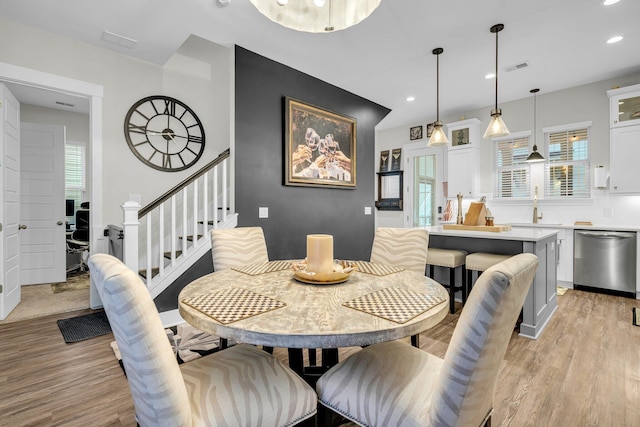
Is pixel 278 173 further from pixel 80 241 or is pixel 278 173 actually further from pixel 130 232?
pixel 80 241

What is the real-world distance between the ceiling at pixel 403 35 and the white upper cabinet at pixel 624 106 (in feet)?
0.91

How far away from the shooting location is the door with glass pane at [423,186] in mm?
5656

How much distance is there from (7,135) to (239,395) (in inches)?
141

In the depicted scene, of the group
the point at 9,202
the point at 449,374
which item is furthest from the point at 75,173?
the point at 449,374

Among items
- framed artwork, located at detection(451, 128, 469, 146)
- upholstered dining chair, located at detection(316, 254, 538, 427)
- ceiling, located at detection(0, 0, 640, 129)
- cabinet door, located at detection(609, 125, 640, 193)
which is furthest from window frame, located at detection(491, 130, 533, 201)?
upholstered dining chair, located at detection(316, 254, 538, 427)

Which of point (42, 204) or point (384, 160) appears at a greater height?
point (384, 160)

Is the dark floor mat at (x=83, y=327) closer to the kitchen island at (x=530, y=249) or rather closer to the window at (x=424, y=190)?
the kitchen island at (x=530, y=249)

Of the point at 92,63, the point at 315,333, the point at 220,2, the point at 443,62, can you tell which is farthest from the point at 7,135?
the point at 443,62

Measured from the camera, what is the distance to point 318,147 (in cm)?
373

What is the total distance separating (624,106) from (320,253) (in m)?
4.78

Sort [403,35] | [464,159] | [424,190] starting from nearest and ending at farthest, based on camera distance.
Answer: [403,35] < [464,159] < [424,190]

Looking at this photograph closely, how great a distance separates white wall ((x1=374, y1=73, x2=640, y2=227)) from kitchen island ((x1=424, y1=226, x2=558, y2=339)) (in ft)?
6.12

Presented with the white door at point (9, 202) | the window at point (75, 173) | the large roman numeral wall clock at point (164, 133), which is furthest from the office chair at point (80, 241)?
the large roman numeral wall clock at point (164, 133)

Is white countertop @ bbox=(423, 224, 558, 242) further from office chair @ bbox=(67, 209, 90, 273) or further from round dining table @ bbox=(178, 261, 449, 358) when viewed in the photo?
office chair @ bbox=(67, 209, 90, 273)
